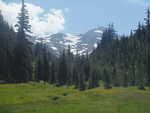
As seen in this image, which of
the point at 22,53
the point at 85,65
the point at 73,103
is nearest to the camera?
the point at 73,103

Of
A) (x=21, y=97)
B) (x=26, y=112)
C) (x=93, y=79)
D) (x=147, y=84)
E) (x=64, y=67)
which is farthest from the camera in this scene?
(x=64, y=67)

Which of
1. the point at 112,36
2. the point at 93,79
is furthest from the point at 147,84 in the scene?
the point at 112,36

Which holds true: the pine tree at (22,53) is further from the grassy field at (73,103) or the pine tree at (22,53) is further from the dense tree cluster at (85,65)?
the grassy field at (73,103)

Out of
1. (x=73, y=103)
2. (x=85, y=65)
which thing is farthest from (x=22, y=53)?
(x=85, y=65)

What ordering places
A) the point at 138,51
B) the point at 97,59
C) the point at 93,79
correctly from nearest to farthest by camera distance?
the point at 93,79, the point at 138,51, the point at 97,59

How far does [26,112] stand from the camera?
24.1m

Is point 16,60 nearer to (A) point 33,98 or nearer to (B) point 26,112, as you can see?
(A) point 33,98

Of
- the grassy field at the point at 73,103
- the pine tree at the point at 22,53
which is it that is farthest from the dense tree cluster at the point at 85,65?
the grassy field at the point at 73,103

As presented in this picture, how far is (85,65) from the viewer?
140250mm

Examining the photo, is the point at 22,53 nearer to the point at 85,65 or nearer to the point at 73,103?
the point at 73,103

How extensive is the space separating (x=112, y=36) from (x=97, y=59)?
28293 millimetres

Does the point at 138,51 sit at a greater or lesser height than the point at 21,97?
greater

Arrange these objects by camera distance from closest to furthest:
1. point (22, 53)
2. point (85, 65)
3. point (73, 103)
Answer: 1. point (73, 103)
2. point (22, 53)
3. point (85, 65)

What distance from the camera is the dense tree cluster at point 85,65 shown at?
7138cm
